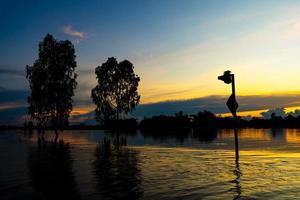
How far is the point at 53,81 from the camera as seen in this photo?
7419 cm

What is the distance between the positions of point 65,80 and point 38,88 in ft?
17.2

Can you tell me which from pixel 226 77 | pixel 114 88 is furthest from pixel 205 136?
pixel 226 77

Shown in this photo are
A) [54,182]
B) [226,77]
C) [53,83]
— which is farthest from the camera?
[53,83]

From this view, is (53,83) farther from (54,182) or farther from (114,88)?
(54,182)

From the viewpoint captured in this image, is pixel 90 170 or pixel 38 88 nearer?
pixel 90 170

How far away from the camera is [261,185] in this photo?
13.9m

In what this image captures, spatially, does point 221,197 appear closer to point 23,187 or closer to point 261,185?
point 261,185

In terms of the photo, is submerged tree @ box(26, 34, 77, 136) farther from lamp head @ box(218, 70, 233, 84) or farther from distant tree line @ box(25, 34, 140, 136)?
lamp head @ box(218, 70, 233, 84)

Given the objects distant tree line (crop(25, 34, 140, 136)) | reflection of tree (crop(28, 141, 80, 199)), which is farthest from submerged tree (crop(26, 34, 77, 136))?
reflection of tree (crop(28, 141, 80, 199))

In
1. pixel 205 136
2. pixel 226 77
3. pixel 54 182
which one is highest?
pixel 226 77

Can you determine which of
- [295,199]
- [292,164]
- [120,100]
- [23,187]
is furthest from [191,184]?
[120,100]

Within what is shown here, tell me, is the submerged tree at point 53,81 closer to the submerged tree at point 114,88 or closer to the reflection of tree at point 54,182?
the submerged tree at point 114,88

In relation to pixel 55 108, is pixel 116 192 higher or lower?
Result: lower

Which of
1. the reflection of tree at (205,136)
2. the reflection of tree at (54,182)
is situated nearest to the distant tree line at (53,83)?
the reflection of tree at (205,136)
